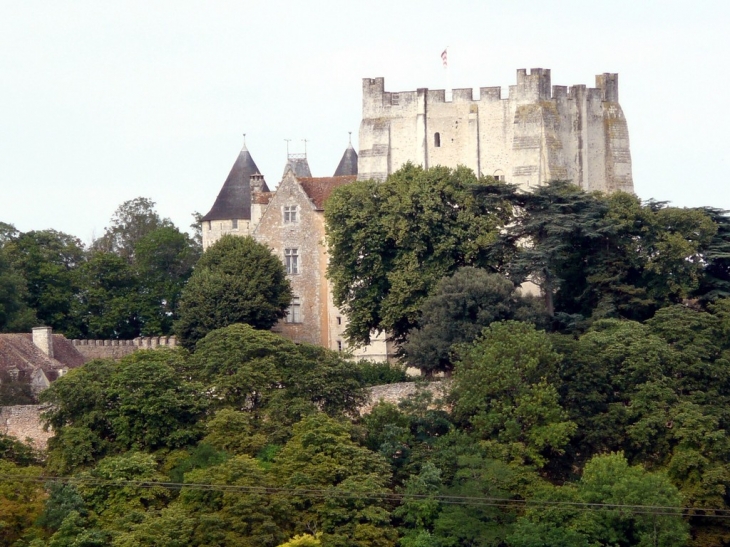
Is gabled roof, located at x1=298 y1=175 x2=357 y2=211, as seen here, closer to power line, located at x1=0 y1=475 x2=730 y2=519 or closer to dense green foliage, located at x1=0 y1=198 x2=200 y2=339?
dense green foliage, located at x1=0 y1=198 x2=200 y2=339

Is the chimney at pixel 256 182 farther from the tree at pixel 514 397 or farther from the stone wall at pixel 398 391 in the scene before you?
the tree at pixel 514 397

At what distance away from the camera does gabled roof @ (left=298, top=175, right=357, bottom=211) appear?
70188mm

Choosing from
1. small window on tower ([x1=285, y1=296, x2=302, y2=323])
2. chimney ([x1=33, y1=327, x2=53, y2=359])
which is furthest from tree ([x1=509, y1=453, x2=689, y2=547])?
chimney ([x1=33, y1=327, x2=53, y2=359])

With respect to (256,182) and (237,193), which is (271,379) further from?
(237,193)

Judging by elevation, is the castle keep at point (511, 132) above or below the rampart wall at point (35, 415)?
above

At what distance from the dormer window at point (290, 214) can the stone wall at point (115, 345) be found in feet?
19.9

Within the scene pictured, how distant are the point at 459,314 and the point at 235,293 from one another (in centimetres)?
1228

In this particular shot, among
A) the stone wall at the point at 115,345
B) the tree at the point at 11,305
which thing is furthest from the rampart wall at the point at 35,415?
the stone wall at the point at 115,345

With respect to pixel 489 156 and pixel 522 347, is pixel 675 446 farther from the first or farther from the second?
pixel 489 156

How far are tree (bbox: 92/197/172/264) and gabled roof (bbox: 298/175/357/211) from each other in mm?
20151

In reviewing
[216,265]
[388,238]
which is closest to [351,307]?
[388,238]

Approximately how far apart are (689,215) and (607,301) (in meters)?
3.79

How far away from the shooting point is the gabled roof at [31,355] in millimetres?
62844

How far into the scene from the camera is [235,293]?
66.2 metres
